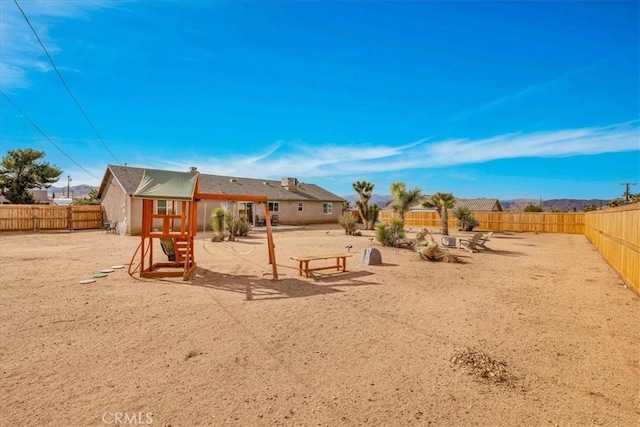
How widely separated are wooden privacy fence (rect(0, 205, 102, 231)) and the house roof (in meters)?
2.47

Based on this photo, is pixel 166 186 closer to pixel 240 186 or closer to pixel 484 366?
pixel 484 366

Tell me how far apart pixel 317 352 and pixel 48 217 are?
1101 inches

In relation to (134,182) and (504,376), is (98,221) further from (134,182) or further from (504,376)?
(504,376)

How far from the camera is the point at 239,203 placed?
29094 millimetres

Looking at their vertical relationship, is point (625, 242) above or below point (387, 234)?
above

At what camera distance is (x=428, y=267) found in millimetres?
11344

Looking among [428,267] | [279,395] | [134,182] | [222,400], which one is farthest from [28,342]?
[134,182]

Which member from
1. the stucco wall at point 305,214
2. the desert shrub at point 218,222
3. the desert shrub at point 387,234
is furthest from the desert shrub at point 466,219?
the desert shrub at point 218,222

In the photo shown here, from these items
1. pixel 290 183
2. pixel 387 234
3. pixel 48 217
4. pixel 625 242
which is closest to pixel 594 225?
pixel 625 242

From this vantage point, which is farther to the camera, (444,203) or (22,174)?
(22,174)

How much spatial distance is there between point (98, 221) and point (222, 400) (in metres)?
28.2

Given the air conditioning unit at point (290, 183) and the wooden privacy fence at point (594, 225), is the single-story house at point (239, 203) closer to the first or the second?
the air conditioning unit at point (290, 183)

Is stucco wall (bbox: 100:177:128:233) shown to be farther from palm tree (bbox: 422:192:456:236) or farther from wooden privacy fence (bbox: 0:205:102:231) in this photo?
palm tree (bbox: 422:192:456:236)

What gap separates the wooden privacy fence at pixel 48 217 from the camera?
75.8 feet
